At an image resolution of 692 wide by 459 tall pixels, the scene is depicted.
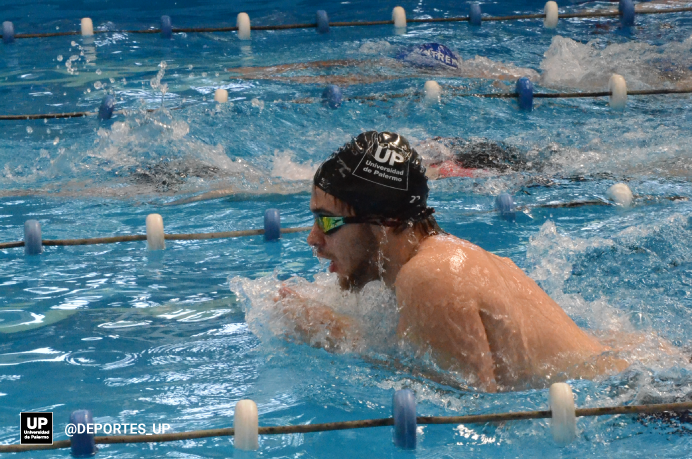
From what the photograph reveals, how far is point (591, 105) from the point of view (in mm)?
6609

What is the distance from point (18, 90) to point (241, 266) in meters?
4.05

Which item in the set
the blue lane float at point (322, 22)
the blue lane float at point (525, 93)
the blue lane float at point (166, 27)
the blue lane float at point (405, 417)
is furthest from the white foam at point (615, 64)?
the blue lane float at point (405, 417)

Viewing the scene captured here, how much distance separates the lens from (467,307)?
244 centimetres

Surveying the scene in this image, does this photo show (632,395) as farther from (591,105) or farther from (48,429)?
(591,105)

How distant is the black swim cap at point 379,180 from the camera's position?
272cm

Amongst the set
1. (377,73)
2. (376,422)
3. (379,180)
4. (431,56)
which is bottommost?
(376,422)

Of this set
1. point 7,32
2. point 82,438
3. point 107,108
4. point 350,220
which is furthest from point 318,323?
point 7,32

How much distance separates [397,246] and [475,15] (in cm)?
658

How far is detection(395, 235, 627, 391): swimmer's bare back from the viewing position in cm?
244

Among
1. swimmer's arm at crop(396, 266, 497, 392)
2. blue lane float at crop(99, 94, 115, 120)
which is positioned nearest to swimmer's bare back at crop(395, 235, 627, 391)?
swimmer's arm at crop(396, 266, 497, 392)

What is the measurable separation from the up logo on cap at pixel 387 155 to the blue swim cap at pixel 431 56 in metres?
4.84

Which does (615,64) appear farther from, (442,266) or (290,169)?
(442,266)

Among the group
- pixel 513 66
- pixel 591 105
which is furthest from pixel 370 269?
pixel 513 66

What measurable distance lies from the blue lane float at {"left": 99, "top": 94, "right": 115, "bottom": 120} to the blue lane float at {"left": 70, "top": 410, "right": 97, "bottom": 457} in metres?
4.23
